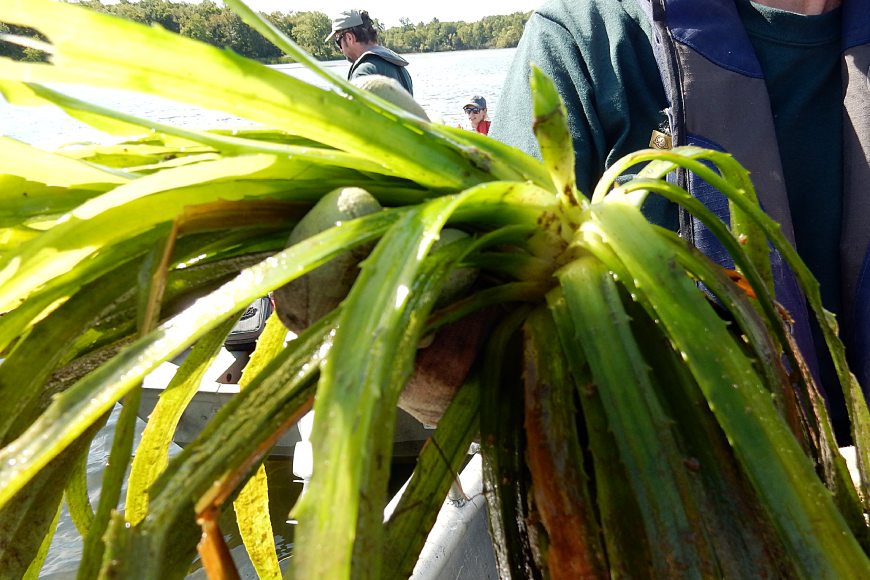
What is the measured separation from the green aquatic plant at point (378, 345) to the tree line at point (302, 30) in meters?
16.4

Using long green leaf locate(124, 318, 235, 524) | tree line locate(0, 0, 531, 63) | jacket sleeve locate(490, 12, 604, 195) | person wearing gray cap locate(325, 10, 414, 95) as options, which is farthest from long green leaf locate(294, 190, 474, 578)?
tree line locate(0, 0, 531, 63)

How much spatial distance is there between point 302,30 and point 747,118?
30588mm

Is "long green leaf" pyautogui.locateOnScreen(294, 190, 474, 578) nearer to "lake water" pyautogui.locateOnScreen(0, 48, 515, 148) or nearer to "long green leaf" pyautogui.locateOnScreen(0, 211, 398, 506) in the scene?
"long green leaf" pyautogui.locateOnScreen(0, 211, 398, 506)

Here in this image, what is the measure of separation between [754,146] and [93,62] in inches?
38.7

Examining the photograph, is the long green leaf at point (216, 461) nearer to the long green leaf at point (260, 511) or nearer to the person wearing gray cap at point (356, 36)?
the long green leaf at point (260, 511)

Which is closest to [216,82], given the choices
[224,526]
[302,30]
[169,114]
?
[224,526]

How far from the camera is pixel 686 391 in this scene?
18.5 inches

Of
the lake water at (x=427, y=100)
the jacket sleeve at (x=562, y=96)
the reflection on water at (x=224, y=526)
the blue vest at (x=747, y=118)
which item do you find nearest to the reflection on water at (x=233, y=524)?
the reflection on water at (x=224, y=526)

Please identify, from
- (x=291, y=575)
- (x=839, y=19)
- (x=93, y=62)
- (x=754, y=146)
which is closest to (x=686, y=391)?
(x=291, y=575)

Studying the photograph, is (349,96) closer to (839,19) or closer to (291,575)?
(291,575)

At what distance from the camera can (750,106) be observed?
1.07 m

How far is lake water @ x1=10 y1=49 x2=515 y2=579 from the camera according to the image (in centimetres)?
111

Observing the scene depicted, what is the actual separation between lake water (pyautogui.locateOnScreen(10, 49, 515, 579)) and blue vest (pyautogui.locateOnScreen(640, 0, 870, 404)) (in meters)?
0.31

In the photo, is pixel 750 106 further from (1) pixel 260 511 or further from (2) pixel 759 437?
(1) pixel 260 511
